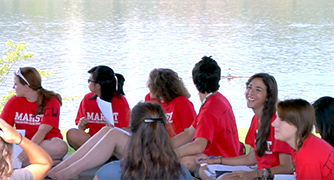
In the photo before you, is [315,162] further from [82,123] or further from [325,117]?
[82,123]

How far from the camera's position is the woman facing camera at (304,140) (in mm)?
2604

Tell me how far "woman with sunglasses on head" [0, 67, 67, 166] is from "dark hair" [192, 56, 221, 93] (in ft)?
4.12

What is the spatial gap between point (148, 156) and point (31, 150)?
0.54 meters

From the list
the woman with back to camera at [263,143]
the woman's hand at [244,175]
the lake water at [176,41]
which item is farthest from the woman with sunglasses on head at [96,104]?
the lake water at [176,41]

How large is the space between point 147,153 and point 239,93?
50.7ft

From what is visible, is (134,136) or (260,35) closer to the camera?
(134,136)

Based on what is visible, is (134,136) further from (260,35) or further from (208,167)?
(260,35)

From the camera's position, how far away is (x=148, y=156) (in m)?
2.40

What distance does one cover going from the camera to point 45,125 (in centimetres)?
425

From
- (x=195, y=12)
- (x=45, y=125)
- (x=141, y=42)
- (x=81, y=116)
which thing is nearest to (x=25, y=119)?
(x=45, y=125)

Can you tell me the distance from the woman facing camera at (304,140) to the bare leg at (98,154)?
3.76 feet

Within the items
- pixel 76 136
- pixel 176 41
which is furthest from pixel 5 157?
pixel 176 41

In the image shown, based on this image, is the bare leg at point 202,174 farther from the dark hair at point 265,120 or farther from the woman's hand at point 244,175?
the dark hair at point 265,120

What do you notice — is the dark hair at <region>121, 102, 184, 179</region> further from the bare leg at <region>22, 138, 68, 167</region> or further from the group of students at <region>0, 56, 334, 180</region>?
the bare leg at <region>22, 138, 68, 167</region>
